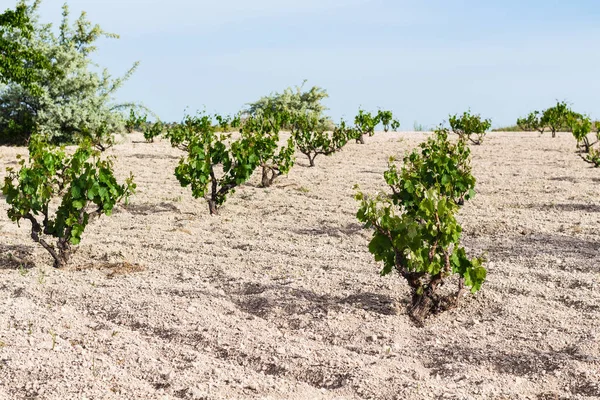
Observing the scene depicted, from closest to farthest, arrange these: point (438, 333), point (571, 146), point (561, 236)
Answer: point (438, 333), point (561, 236), point (571, 146)

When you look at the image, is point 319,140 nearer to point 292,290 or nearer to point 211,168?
point 211,168

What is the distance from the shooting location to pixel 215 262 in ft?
22.3

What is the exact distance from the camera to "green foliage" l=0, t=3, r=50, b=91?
19234mm

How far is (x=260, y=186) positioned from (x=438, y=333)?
7565mm

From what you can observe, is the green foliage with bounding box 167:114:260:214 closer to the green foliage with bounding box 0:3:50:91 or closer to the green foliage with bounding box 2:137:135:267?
the green foliage with bounding box 2:137:135:267

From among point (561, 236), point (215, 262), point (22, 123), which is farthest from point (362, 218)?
point (22, 123)

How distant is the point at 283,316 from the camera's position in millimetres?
5211

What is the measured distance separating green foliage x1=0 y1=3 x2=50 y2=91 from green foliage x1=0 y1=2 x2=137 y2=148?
14 centimetres

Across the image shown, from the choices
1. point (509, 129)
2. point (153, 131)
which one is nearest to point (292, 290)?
Result: point (153, 131)

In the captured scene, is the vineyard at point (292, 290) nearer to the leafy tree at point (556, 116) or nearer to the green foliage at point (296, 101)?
the leafy tree at point (556, 116)

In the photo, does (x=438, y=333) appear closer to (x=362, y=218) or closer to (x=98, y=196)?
(x=362, y=218)

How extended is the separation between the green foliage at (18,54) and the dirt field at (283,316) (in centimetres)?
1175

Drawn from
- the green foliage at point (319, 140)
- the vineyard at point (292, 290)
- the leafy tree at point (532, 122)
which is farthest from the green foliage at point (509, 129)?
the vineyard at point (292, 290)

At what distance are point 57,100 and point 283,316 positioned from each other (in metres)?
17.7
